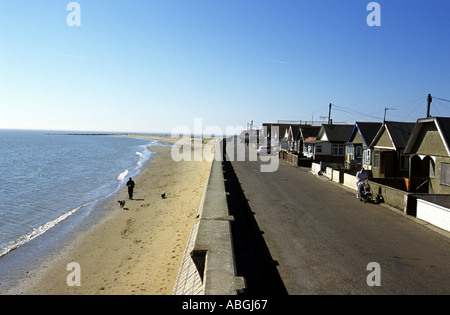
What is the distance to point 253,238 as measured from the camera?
1222cm

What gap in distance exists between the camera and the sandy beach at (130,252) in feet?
36.7

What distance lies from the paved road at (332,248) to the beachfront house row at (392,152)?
825 cm

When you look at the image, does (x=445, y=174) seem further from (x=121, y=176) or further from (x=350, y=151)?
(x=121, y=176)

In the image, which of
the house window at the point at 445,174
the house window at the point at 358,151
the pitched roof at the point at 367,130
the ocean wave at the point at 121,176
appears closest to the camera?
the house window at the point at 445,174

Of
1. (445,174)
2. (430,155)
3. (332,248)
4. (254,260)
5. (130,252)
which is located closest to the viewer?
(254,260)

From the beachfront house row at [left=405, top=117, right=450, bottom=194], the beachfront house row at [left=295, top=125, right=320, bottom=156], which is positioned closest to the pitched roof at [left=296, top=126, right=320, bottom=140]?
the beachfront house row at [left=295, top=125, right=320, bottom=156]

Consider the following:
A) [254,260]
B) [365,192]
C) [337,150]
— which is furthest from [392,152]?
[254,260]

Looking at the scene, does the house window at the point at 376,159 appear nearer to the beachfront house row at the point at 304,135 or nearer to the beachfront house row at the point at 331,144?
the beachfront house row at the point at 331,144

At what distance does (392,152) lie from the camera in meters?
25.1

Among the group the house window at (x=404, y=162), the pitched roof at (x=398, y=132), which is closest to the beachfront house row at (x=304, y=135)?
the pitched roof at (x=398, y=132)

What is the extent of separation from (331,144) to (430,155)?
22233 mm

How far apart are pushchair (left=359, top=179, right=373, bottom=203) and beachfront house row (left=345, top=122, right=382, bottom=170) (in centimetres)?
1039
